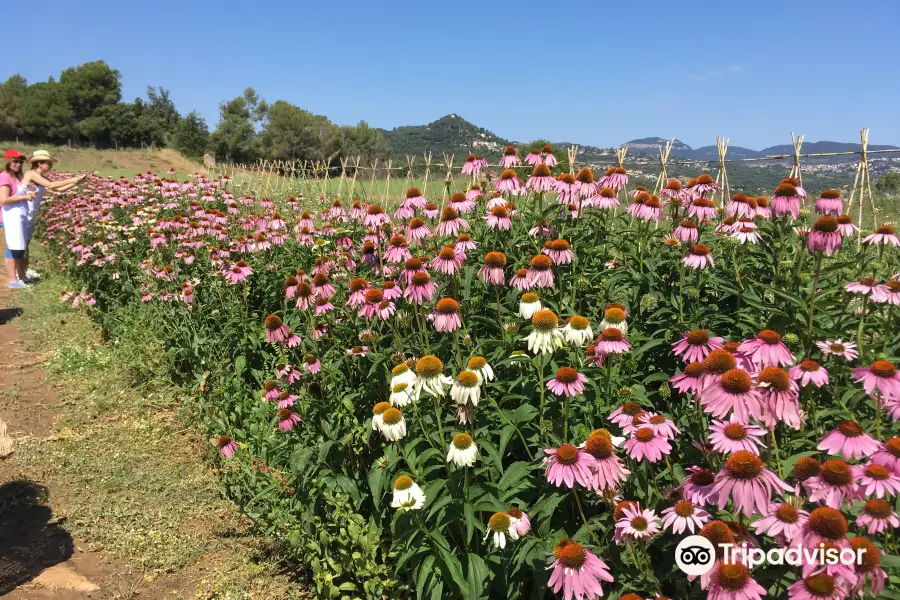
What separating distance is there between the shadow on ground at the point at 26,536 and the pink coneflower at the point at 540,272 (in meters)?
2.78

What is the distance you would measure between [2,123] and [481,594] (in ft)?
174

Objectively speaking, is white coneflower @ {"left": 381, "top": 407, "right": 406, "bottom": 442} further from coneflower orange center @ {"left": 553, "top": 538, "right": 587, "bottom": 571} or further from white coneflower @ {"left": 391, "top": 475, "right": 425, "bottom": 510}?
coneflower orange center @ {"left": 553, "top": 538, "right": 587, "bottom": 571}

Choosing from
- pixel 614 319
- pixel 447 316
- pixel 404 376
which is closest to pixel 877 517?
pixel 614 319

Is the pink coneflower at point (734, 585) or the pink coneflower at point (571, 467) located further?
the pink coneflower at point (571, 467)

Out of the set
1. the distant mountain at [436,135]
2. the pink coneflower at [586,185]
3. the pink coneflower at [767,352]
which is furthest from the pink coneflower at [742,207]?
the distant mountain at [436,135]

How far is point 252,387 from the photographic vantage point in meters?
4.14

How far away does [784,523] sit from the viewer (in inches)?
48.1

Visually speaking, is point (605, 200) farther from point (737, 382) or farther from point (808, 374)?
Answer: point (737, 382)

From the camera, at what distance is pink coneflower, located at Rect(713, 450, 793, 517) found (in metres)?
1.26

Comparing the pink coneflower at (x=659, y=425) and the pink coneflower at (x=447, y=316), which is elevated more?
the pink coneflower at (x=447, y=316)

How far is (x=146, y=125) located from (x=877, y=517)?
5174 cm

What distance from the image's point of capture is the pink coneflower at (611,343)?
206 centimetres

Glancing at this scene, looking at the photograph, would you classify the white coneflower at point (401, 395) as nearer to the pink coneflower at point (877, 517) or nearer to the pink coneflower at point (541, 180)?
the pink coneflower at point (877, 517)

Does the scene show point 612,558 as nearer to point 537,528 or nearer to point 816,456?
point 537,528
